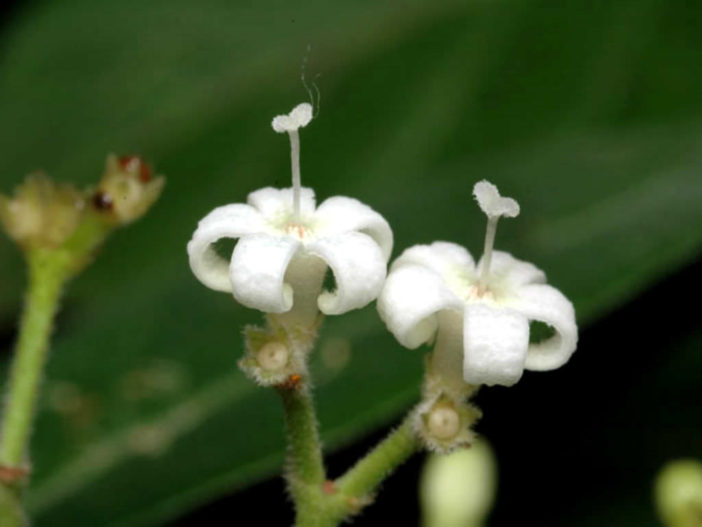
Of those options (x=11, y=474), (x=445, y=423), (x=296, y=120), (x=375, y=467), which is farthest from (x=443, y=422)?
(x=11, y=474)

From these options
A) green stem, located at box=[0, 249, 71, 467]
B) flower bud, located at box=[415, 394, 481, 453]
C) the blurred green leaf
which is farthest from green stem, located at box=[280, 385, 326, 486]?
the blurred green leaf

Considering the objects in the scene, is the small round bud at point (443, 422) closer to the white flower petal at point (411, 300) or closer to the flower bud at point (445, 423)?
the flower bud at point (445, 423)

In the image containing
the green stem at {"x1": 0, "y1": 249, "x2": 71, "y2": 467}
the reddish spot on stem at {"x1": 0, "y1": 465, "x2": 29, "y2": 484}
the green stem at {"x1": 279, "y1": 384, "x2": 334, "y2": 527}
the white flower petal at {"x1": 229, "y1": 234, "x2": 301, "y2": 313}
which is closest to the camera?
the white flower petal at {"x1": 229, "y1": 234, "x2": 301, "y2": 313}

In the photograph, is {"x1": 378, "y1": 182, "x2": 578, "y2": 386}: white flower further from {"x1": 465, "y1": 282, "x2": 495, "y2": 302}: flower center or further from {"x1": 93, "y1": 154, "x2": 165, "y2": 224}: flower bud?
{"x1": 93, "y1": 154, "x2": 165, "y2": 224}: flower bud

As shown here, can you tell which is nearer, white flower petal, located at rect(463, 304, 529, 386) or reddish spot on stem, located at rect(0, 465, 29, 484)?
white flower petal, located at rect(463, 304, 529, 386)

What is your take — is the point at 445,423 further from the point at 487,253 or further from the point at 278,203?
the point at 278,203

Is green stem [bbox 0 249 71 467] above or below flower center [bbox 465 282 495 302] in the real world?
above
